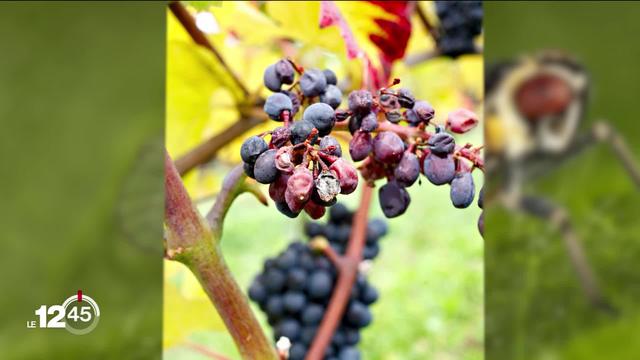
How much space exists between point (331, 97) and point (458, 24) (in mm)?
478

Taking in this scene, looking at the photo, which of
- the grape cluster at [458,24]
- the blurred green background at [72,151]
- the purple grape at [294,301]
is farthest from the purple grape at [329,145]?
the grape cluster at [458,24]

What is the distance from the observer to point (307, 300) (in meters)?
0.79

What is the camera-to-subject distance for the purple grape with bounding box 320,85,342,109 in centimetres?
48

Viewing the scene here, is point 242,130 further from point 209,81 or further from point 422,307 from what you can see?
point 422,307

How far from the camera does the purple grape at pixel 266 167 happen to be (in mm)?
Result: 417

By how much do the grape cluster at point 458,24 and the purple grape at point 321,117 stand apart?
0.52 metres

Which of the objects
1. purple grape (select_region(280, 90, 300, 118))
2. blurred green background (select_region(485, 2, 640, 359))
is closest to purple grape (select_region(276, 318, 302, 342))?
blurred green background (select_region(485, 2, 640, 359))

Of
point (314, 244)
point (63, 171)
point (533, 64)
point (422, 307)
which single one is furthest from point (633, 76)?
point (422, 307)

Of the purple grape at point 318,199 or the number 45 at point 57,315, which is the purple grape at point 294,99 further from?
the number 45 at point 57,315

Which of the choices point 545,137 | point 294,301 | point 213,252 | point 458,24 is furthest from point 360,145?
point 458,24

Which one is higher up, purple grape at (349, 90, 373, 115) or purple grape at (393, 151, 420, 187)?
purple grape at (349, 90, 373, 115)

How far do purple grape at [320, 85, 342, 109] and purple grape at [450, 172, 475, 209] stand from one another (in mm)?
86

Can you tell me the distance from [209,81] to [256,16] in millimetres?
98

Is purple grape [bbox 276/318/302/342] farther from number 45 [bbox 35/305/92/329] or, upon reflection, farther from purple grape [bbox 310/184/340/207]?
purple grape [bbox 310/184/340/207]
